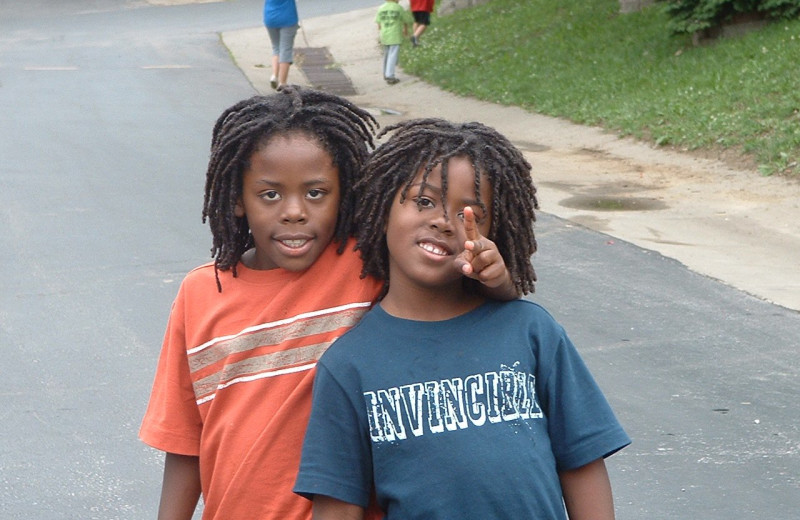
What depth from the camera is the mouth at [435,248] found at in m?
2.05

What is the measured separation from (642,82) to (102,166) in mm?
6455

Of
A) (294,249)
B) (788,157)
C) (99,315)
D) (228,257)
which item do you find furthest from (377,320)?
(788,157)

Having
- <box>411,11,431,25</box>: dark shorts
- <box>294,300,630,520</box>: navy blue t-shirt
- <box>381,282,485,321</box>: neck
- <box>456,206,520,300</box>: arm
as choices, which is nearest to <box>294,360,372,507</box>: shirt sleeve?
<box>294,300,630,520</box>: navy blue t-shirt

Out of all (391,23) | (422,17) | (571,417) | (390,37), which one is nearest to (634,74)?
(390,37)

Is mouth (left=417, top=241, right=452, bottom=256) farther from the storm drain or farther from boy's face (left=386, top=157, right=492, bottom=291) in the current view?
the storm drain

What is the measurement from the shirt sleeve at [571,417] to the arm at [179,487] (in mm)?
696

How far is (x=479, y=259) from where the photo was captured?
1.96 meters

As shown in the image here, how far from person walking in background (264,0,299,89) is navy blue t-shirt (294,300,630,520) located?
13972 mm

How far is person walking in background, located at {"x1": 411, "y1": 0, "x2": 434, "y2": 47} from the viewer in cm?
1955

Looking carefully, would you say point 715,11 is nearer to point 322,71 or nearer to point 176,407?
point 322,71

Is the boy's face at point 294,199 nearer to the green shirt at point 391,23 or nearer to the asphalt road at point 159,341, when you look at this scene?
the asphalt road at point 159,341

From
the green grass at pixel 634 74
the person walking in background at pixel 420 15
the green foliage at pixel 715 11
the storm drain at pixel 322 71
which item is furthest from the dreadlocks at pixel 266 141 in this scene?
the person walking in background at pixel 420 15

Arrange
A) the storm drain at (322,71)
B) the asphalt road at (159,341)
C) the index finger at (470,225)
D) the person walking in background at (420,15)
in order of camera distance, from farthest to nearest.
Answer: the person walking in background at (420,15) < the storm drain at (322,71) < the asphalt road at (159,341) < the index finger at (470,225)

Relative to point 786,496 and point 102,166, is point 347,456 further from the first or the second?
point 102,166
